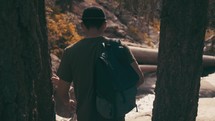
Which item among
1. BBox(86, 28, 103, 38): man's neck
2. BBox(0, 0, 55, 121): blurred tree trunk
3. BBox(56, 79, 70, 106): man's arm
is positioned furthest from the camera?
BBox(56, 79, 70, 106): man's arm

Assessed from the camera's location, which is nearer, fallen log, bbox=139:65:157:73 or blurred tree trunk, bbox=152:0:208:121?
blurred tree trunk, bbox=152:0:208:121

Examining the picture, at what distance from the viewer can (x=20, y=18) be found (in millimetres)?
3189

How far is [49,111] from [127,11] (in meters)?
18.2

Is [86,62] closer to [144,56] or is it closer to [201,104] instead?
[201,104]

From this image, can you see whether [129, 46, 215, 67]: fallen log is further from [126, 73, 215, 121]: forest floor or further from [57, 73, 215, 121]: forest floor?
[126, 73, 215, 121]: forest floor

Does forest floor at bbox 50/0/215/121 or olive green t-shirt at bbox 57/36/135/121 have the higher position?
olive green t-shirt at bbox 57/36/135/121

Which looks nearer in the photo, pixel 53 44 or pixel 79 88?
pixel 79 88

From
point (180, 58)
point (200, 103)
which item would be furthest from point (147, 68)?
point (180, 58)

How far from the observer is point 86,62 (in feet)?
11.1

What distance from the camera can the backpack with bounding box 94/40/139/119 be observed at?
3268 millimetres

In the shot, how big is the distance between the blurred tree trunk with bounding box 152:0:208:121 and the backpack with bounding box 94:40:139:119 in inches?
98.2

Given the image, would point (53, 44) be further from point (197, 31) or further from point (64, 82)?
point (64, 82)

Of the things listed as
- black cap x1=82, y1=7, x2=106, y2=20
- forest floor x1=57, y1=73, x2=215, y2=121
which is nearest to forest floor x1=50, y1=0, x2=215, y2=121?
forest floor x1=57, y1=73, x2=215, y2=121

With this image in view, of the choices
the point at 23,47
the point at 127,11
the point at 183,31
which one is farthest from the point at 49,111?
the point at 127,11
